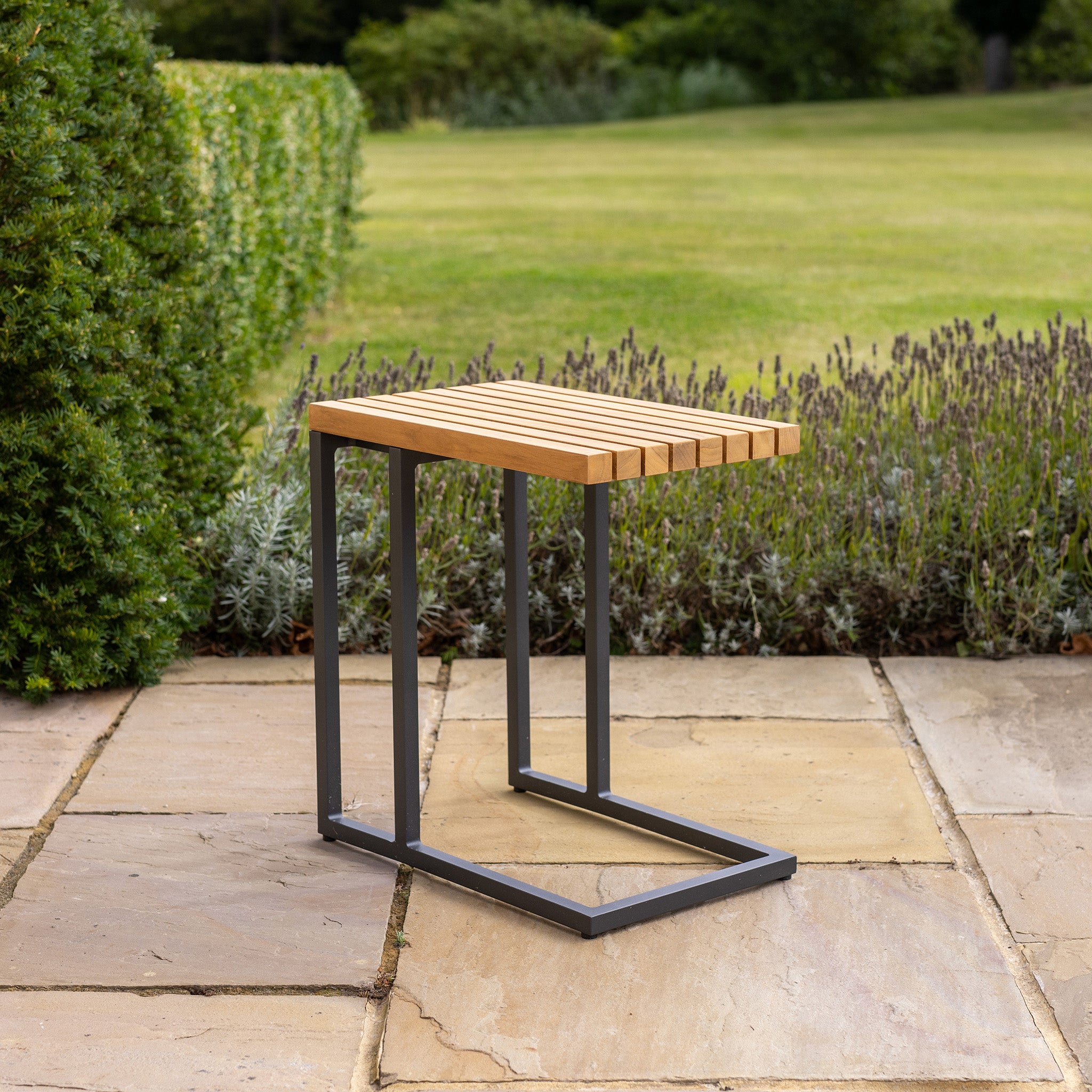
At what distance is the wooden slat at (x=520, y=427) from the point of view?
101 inches

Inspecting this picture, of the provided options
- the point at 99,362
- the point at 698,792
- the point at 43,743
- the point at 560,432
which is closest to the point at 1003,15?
the point at 99,362

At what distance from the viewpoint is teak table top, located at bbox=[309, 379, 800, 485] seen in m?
2.57

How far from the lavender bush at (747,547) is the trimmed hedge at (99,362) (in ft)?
0.78

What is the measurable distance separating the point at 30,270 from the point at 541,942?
Answer: 2.24 m

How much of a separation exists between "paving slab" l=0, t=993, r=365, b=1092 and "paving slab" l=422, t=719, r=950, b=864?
71 centimetres

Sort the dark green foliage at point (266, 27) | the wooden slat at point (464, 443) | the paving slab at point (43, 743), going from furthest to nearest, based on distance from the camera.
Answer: the dark green foliage at point (266, 27) → the paving slab at point (43, 743) → the wooden slat at point (464, 443)

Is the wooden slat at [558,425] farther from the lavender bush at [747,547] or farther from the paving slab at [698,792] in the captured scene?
the lavender bush at [747,547]

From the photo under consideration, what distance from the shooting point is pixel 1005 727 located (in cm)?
388

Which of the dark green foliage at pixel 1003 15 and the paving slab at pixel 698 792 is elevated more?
the dark green foliage at pixel 1003 15

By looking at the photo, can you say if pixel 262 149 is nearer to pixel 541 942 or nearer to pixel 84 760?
pixel 84 760

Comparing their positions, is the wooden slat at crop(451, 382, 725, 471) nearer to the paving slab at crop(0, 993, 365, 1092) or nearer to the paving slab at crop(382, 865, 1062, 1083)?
the paving slab at crop(382, 865, 1062, 1083)

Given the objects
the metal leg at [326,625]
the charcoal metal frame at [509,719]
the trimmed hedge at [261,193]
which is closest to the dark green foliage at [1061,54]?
the trimmed hedge at [261,193]

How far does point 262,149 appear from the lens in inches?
325

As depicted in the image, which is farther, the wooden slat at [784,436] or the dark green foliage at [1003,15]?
the dark green foliage at [1003,15]
